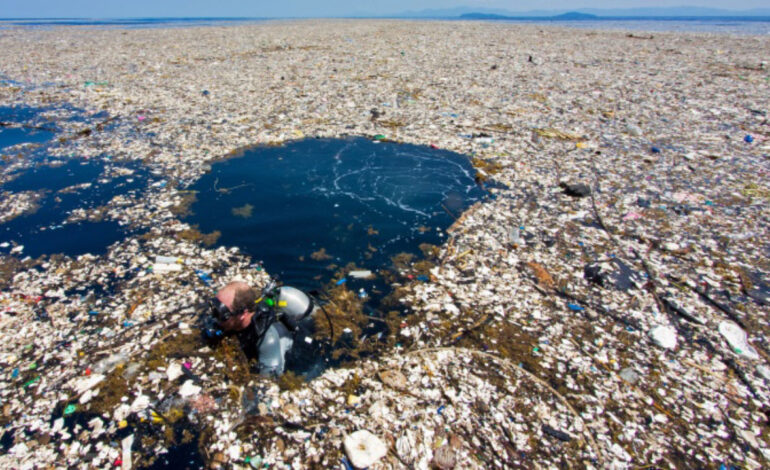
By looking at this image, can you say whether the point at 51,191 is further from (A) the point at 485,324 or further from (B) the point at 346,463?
(A) the point at 485,324

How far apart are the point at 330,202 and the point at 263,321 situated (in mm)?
3311

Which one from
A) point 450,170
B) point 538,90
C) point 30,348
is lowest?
point 30,348

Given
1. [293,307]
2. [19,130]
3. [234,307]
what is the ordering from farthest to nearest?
[19,130]
[293,307]
[234,307]

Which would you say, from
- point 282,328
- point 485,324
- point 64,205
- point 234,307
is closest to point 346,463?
point 282,328

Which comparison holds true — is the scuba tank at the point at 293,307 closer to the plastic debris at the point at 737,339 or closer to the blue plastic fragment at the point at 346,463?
the blue plastic fragment at the point at 346,463

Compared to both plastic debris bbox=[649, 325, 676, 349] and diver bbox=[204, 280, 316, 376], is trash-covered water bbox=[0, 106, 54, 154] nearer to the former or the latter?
diver bbox=[204, 280, 316, 376]

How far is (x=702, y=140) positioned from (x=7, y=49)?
36148 mm

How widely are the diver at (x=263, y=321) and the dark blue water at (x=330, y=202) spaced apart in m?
0.80

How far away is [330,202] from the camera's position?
22.4ft

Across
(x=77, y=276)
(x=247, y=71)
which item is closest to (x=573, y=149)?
(x=77, y=276)

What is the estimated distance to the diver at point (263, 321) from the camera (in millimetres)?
3731

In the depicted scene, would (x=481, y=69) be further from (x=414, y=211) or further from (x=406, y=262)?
(x=406, y=262)

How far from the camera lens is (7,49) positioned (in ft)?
76.9

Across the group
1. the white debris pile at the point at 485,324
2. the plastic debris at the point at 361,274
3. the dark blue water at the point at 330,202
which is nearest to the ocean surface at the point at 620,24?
the white debris pile at the point at 485,324
